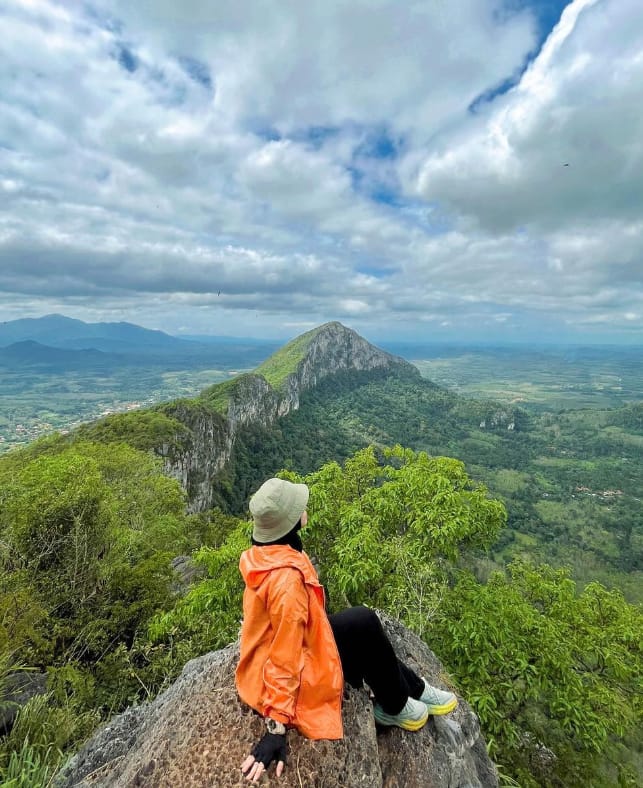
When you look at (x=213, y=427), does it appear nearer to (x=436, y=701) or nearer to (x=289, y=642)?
(x=436, y=701)

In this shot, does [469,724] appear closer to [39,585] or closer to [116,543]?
[39,585]

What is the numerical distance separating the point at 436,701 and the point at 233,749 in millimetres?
2457

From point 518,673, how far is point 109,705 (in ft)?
28.2


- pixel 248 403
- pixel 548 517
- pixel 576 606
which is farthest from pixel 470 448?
pixel 576 606

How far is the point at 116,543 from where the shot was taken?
12844 millimetres

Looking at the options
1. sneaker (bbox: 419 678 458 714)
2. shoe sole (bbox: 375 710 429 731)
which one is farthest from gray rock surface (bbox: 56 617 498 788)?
sneaker (bbox: 419 678 458 714)

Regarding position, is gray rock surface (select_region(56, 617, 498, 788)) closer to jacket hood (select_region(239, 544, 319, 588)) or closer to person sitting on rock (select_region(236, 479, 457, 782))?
person sitting on rock (select_region(236, 479, 457, 782))

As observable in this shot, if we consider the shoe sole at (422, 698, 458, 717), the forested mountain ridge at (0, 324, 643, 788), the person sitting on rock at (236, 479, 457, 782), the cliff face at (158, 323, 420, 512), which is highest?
the person sitting on rock at (236, 479, 457, 782)

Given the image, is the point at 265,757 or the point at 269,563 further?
the point at 269,563

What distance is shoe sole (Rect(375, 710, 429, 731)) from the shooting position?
436cm

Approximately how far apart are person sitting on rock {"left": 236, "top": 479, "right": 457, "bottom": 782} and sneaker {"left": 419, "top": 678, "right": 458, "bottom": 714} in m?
0.93

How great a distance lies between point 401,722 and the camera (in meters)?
4.36

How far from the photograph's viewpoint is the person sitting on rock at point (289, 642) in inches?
128

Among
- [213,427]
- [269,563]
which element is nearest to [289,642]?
[269,563]
